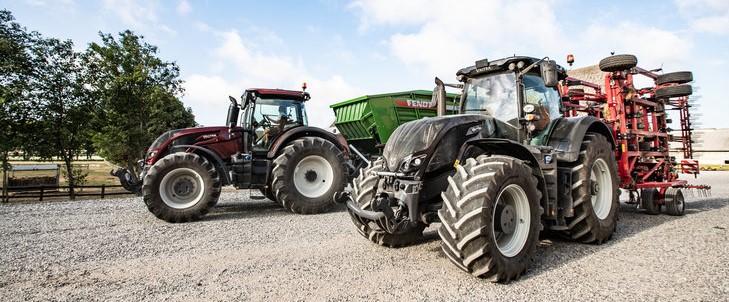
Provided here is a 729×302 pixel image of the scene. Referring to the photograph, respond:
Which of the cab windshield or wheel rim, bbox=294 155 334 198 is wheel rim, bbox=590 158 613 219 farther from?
wheel rim, bbox=294 155 334 198

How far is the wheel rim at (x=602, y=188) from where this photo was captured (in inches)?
200

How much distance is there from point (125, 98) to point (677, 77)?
1918 centimetres

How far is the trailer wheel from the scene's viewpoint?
6.84m

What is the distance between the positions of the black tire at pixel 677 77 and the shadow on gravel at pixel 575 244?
2509mm

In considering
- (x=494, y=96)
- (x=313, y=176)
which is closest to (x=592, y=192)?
(x=494, y=96)

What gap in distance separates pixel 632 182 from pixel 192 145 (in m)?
7.65

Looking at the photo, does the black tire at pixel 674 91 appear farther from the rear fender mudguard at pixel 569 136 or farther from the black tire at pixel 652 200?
the rear fender mudguard at pixel 569 136

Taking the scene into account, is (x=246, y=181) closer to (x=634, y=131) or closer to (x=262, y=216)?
(x=262, y=216)

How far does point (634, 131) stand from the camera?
7.11 meters

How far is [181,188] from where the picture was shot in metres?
6.80

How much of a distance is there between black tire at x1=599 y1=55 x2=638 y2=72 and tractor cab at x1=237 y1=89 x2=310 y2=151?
19.2ft

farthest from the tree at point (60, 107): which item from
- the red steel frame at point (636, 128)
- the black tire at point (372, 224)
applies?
the red steel frame at point (636, 128)

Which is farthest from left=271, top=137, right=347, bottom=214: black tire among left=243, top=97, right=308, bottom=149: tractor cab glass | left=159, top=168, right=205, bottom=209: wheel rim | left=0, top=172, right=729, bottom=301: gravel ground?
left=159, top=168, right=205, bottom=209: wheel rim

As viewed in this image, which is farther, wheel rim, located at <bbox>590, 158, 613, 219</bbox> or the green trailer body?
the green trailer body
